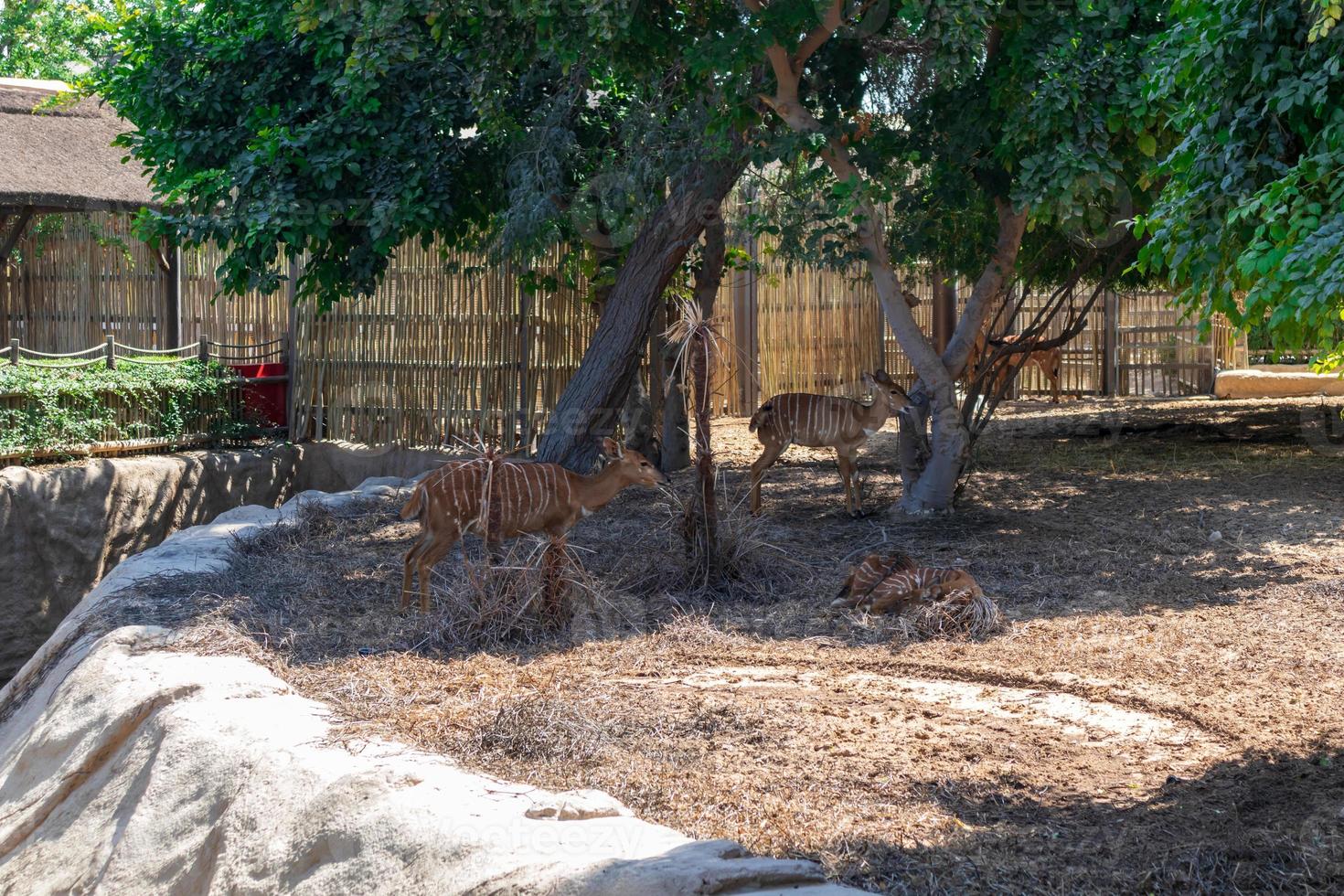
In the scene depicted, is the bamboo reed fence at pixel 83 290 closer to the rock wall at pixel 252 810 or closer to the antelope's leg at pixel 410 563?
the antelope's leg at pixel 410 563

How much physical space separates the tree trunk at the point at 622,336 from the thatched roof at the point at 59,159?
6.55m

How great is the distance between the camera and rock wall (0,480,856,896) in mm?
3115

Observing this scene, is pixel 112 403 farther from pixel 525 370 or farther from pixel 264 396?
pixel 525 370

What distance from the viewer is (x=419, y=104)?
905 cm

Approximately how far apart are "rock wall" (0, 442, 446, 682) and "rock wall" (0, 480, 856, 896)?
16.1 ft

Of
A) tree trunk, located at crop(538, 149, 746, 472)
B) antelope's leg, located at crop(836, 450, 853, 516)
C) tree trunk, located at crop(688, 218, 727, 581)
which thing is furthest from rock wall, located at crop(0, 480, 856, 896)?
antelope's leg, located at crop(836, 450, 853, 516)

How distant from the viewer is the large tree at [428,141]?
8.14 m

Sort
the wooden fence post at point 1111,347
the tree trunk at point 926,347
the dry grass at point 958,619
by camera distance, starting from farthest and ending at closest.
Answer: the wooden fence post at point 1111,347 → the tree trunk at point 926,347 → the dry grass at point 958,619

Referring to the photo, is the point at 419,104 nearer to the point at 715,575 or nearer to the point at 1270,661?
the point at 715,575

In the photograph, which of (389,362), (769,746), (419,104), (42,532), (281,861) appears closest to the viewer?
(281,861)

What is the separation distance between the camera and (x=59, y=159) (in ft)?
45.5

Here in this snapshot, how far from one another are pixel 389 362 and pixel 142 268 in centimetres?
403

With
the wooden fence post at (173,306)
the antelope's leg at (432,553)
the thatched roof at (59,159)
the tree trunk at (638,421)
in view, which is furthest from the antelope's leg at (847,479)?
the thatched roof at (59,159)

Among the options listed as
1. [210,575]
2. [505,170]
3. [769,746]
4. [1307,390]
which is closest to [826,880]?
[769,746]
